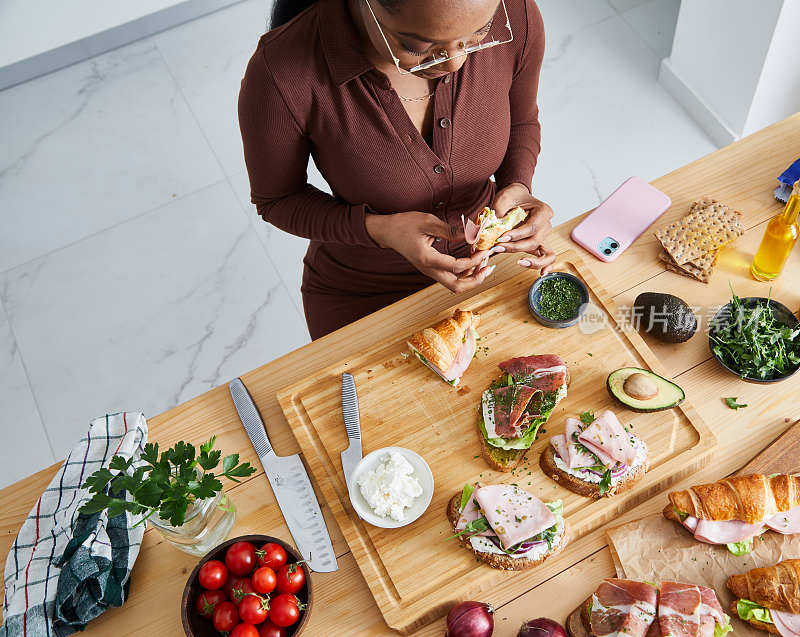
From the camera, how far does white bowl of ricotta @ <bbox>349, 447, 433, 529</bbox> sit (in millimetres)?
1548

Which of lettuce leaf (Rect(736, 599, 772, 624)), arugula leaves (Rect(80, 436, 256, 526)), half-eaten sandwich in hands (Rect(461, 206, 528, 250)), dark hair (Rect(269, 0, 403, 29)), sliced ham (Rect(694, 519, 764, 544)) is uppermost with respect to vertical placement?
dark hair (Rect(269, 0, 403, 29))

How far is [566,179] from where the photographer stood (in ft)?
11.9

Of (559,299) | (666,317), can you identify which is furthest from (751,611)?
(559,299)

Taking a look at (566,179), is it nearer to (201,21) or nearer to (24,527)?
(201,21)

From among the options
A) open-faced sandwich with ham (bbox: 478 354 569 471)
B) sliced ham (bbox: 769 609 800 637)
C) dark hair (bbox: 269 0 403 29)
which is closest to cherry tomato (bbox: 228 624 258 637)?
open-faced sandwich with ham (bbox: 478 354 569 471)

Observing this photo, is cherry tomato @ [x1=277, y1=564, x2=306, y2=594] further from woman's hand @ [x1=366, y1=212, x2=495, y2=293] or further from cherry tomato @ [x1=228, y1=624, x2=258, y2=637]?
woman's hand @ [x1=366, y1=212, x2=495, y2=293]

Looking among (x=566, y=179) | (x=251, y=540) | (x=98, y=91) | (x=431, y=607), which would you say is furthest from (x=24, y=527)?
(x=98, y=91)

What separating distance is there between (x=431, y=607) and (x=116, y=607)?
2.21 feet

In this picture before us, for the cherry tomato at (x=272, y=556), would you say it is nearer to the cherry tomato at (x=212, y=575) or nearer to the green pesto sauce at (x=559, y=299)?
the cherry tomato at (x=212, y=575)

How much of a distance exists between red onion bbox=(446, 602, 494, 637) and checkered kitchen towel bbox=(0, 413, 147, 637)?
70 centimetres

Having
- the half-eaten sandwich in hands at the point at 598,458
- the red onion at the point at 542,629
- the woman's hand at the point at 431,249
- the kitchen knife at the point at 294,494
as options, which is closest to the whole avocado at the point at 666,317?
the half-eaten sandwich in hands at the point at 598,458

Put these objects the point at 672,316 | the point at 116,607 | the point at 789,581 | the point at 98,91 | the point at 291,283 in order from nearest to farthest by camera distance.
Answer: the point at 789,581
the point at 116,607
the point at 672,316
the point at 291,283
the point at 98,91

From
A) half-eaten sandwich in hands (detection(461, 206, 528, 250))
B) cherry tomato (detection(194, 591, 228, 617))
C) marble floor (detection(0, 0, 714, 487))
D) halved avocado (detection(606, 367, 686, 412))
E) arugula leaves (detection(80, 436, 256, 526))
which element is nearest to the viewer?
arugula leaves (detection(80, 436, 256, 526))

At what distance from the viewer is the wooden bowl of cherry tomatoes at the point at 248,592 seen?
4.52 ft
